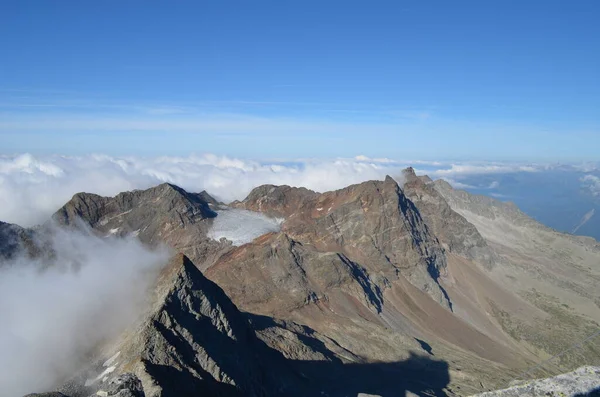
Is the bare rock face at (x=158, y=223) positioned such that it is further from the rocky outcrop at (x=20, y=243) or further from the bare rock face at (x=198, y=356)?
the bare rock face at (x=198, y=356)

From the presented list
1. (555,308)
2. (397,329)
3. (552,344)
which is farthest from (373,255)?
(555,308)

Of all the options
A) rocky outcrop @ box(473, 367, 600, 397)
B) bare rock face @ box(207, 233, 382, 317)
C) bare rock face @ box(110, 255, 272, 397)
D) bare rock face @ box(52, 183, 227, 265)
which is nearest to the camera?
rocky outcrop @ box(473, 367, 600, 397)

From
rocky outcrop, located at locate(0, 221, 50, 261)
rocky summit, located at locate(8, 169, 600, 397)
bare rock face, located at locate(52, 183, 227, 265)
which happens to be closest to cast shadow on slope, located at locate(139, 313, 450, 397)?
rocky summit, located at locate(8, 169, 600, 397)

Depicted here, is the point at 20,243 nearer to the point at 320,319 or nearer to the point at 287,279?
the point at 287,279

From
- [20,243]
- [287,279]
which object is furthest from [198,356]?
[20,243]

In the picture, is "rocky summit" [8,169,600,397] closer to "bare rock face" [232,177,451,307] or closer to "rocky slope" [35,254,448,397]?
"rocky slope" [35,254,448,397]

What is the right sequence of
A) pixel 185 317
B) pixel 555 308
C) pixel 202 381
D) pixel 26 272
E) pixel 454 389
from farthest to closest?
pixel 555 308 → pixel 26 272 → pixel 454 389 → pixel 185 317 → pixel 202 381

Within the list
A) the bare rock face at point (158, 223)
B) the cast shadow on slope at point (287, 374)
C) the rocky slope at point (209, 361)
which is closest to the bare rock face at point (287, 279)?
the bare rock face at point (158, 223)

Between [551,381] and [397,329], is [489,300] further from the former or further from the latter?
[551,381]
